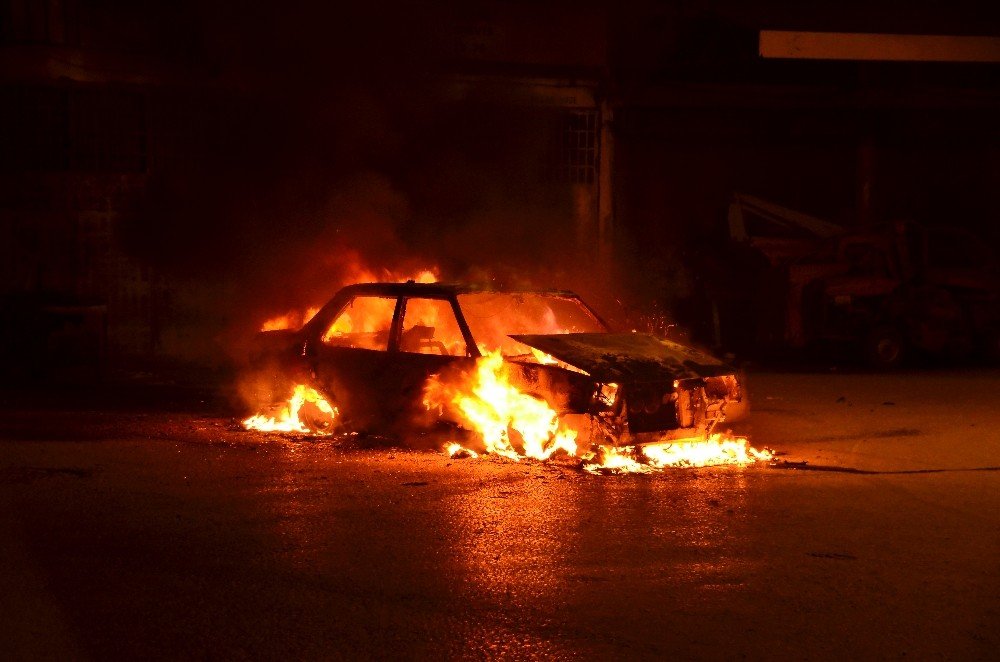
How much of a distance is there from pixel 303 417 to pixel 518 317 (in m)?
2.08

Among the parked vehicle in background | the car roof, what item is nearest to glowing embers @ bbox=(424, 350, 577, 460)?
the car roof

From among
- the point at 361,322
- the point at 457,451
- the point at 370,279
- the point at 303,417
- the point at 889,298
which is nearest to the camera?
the point at 457,451

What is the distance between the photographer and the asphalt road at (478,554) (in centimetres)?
443

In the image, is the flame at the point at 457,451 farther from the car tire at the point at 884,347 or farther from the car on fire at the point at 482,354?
the car tire at the point at 884,347

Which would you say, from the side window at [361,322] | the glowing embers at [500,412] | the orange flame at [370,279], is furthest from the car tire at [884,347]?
the glowing embers at [500,412]

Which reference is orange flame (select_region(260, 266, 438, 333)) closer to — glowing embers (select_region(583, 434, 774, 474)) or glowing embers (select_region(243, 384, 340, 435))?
glowing embers (select_region(243, 384, 340, 435))

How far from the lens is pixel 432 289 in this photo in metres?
8.96

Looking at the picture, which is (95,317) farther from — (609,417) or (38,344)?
(609,417)

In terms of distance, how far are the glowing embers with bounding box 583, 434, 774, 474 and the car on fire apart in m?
0.19

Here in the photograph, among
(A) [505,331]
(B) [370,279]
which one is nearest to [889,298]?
(B) [370,279]

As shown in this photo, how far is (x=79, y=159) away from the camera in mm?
15891

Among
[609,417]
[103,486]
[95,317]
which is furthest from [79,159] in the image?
[609,417]

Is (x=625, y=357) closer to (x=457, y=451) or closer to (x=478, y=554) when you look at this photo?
(x=457, y=451)

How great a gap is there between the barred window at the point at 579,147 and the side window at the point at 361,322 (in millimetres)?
8419
